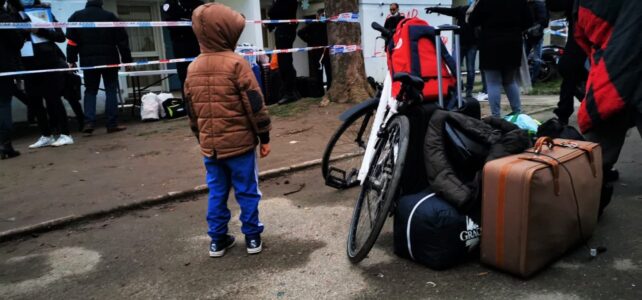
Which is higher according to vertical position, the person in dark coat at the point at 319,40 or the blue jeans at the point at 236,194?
the person in dark coat at the point at 319,40

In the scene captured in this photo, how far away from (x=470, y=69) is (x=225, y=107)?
7508mm

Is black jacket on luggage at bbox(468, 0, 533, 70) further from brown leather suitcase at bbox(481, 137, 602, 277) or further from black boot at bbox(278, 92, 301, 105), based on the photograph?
black boot at bbox(278, 92, 301, 105)

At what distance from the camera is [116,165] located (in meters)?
5.93

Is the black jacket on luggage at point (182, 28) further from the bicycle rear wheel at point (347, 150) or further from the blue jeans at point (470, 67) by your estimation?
the blue jeans at point (470, 67)

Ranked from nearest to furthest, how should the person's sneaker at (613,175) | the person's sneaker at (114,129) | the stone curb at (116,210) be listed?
the stone curb at (116,210), the person's sneaker at (613,175), the person's sneaker at (114,129)

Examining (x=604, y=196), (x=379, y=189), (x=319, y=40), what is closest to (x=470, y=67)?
(x=319, y=40)

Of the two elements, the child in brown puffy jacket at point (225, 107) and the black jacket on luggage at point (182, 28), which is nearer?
the child in brown puffy jacket at point (225, 107)

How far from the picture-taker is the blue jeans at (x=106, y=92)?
7.90 metres

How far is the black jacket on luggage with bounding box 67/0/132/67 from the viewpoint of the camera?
7672mm

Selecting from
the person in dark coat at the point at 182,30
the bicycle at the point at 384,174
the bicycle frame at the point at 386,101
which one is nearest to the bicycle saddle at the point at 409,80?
the bicycle at the point at 384,174

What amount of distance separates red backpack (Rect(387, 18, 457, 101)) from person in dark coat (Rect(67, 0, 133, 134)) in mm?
5380

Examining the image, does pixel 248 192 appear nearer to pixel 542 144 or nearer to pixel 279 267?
pixel 279 267

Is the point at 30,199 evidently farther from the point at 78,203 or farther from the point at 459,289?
the point at 459,289

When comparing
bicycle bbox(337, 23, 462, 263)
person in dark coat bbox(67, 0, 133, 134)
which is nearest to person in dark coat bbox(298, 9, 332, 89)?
person in dark coat bbox(67, 0, 133, 134)
